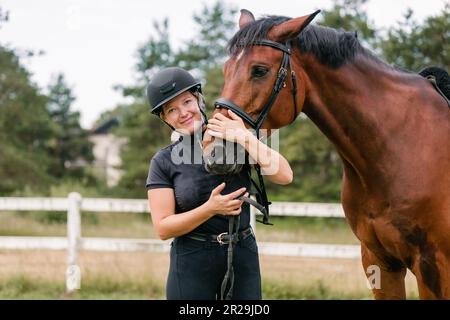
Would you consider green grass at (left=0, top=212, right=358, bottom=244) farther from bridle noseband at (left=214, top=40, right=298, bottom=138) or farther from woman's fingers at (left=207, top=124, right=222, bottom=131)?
woman's fingers at (left=207, top=124, right=222, bottom=131)

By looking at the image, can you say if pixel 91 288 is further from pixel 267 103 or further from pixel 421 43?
pixel 421 43

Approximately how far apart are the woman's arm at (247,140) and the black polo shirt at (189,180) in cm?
28

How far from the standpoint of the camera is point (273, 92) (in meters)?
2.79

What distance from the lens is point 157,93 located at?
2820 mm

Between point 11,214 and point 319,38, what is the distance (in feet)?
50.3

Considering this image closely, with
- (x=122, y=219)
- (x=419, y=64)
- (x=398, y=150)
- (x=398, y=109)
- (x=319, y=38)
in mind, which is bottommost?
(x=122, y=219)

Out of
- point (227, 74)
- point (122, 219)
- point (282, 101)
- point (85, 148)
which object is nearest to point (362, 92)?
point (282, 101)

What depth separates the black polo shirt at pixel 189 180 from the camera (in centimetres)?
275

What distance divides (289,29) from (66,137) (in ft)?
117

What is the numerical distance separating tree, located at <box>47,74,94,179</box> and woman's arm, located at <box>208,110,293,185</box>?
32329 millimetres

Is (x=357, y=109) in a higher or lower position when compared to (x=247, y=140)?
higher

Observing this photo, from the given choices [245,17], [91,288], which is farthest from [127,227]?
[245,17]

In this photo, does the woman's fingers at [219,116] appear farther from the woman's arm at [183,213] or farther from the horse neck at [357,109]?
the horse neck at [357,109]
